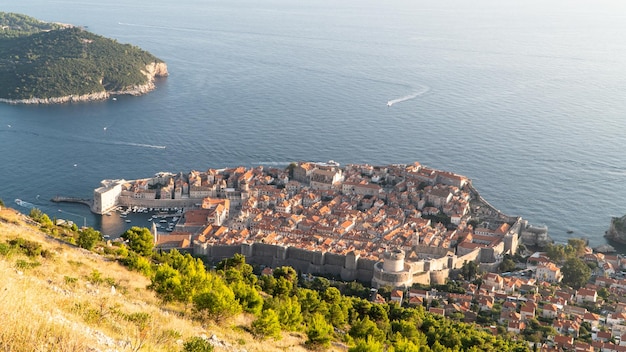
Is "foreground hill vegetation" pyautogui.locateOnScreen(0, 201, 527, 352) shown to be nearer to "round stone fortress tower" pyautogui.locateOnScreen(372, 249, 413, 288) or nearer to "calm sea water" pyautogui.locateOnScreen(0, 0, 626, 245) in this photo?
"round stone fortress tower" pyautogui.locateOnScreen(372, 249, 413, 288)

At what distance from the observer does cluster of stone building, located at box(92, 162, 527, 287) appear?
87.0 feet

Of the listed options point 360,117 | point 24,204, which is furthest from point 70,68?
point 24,204

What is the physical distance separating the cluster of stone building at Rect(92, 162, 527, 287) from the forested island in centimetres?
2495

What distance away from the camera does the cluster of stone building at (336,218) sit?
2652 centimetres

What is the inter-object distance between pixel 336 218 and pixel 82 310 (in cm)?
2357

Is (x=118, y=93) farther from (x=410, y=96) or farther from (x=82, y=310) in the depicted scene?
(x=82, y=310)

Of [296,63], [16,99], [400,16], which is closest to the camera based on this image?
[16,99]

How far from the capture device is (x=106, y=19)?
10306cm

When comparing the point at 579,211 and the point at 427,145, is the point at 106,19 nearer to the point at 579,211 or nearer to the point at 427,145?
the point at 427,145

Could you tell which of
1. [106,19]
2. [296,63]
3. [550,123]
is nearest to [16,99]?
[296,63]

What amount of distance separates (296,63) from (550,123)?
2935 centimetres

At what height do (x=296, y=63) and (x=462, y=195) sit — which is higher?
(x=296, y=63)

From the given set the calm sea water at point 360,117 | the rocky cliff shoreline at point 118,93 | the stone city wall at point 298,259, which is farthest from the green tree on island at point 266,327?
the rocky cliff shoreline at point 118,93

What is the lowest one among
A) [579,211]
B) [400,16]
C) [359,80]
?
[579,211]
